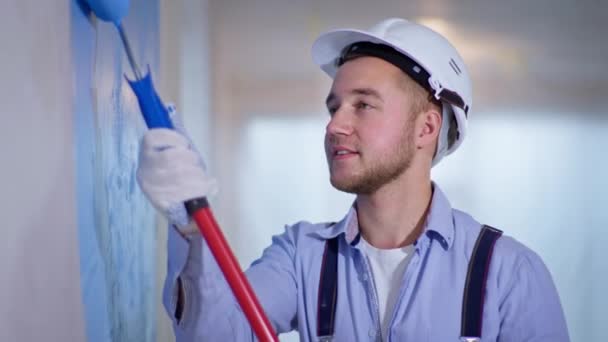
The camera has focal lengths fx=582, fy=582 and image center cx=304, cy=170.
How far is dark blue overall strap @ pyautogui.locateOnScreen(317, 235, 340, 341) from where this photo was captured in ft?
3.39

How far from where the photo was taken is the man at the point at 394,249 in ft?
3.25

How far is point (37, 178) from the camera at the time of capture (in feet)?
1.99

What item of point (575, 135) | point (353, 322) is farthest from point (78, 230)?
point (575, 135)

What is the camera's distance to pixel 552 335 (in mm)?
979

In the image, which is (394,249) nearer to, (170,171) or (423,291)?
(423,291)

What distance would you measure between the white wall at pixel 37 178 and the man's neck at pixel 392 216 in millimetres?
589

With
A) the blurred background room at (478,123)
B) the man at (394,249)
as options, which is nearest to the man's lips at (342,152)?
the man at (394,249)

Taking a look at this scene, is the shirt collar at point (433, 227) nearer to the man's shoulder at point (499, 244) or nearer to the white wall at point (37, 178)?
the man's shoulder at point (499, 244)

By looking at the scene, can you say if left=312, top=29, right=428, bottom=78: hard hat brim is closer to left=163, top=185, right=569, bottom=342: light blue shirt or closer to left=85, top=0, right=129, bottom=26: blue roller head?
left=163, top=185, right=569, bottom=342: light blue shirt

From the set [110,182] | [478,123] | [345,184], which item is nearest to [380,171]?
[345,184]

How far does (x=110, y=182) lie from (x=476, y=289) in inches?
24.8

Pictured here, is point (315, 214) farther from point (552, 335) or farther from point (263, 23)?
point (552, 335)

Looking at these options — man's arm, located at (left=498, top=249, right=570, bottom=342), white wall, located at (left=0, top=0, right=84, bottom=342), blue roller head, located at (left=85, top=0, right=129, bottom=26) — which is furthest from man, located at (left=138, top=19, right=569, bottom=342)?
blue roller head, located at (left=85, top=0, right=129, bottom=26)

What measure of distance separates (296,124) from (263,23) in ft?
1.23
